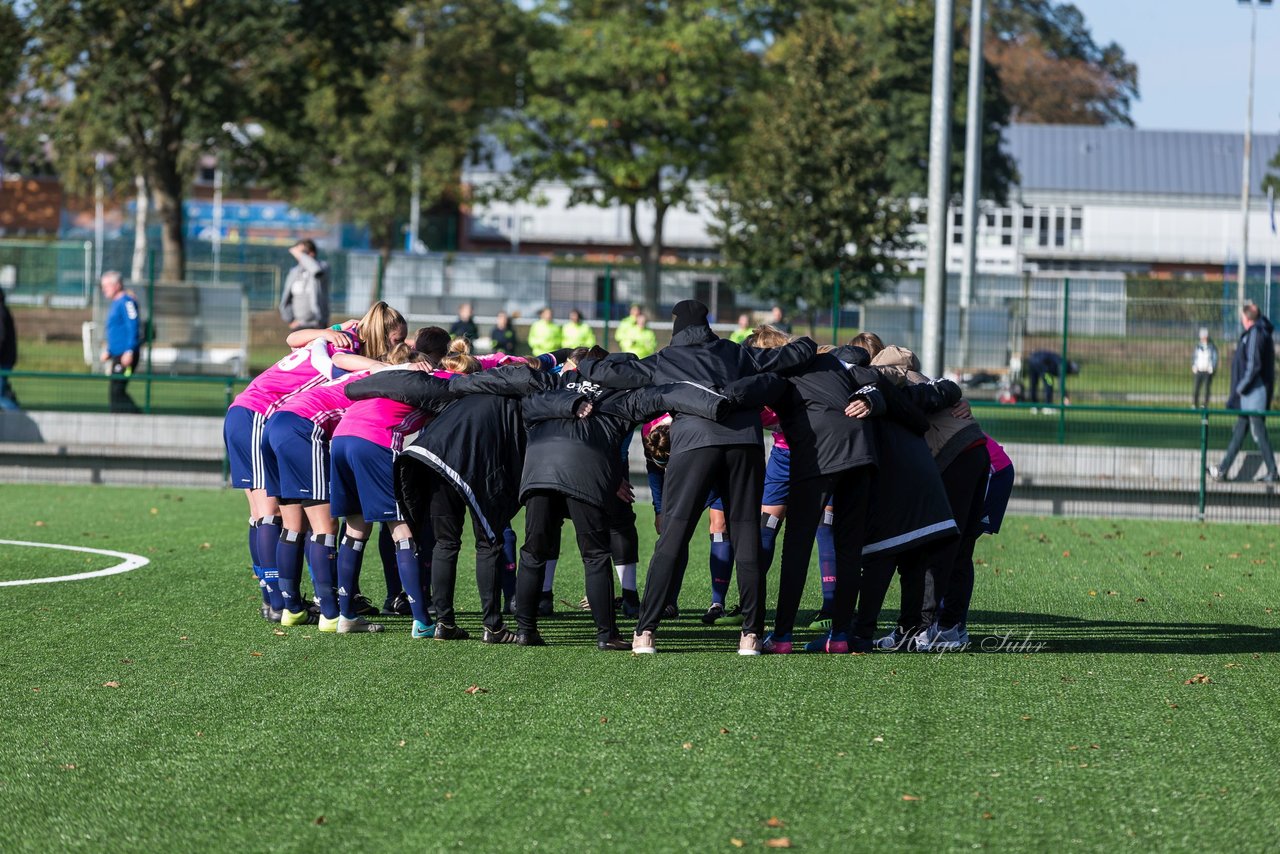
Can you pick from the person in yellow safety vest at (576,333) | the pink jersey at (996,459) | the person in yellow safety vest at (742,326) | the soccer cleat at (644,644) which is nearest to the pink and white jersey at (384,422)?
the soccer cleat at (644,644)

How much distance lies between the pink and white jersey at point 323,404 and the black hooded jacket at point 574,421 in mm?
878

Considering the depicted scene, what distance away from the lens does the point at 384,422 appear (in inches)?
354

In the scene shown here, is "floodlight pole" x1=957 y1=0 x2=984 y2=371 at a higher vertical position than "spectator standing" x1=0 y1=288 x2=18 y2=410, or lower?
higher

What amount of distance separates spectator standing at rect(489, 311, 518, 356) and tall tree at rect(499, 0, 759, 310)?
53.4 ft

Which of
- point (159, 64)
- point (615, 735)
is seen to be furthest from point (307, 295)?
point (159, 64)

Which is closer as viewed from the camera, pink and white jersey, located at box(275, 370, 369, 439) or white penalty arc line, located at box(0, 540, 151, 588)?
pink and white jersey, located at box(275, 370, 369, 439)

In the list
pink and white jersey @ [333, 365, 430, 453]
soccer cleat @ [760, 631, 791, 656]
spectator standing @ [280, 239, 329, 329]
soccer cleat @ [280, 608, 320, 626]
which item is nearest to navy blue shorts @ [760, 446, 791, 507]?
soccer cleat @ [760, 631, 791, 656]

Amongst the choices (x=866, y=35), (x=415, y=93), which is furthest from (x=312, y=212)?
(x=866, y=35)

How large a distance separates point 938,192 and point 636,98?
23883 millimetres

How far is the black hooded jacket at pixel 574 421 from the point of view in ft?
28.0

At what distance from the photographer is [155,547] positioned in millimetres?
12922

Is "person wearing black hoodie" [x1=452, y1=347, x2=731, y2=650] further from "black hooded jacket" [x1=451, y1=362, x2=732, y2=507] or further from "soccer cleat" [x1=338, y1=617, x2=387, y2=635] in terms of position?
"soccer cleat" [x1=338, y1=617, x2=387, y2=635]

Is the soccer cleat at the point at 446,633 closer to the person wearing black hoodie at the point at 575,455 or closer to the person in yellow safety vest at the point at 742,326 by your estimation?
the person wearing black hoodie at the point at 575,455

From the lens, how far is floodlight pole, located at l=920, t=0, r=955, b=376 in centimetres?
→ 1661
